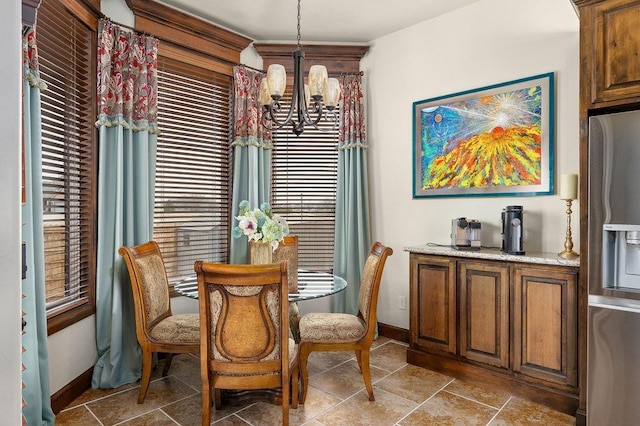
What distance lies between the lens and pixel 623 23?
2080 mm

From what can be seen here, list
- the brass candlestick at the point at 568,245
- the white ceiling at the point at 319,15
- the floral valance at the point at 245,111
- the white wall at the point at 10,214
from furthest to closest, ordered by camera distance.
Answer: the floral valance at the point at 245,111
the white ceiling at the point at 319,15
the brass candlestick at the point at 568,245
the white wall at the point at 10,214

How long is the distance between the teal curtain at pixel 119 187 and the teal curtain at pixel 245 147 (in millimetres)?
866

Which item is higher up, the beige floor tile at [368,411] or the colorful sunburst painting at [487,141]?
the colorful sunburst painting at [487,141]

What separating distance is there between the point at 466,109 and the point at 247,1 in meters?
2.08

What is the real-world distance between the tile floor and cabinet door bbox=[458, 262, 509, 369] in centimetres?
26

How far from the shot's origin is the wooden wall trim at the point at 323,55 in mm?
3881

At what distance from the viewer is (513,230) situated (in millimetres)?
2742

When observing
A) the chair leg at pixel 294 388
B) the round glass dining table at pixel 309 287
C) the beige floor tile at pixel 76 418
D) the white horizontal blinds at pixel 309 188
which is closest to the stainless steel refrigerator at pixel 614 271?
the round glass dining table at pixel 309 287

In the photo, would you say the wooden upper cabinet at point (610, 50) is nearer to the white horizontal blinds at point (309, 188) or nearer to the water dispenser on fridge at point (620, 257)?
the water dispenser on fridge at point (620, 257)

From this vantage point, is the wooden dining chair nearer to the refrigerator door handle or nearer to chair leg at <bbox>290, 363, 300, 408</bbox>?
chair leg at <bbox>290, 363, 300, 408</bbox>

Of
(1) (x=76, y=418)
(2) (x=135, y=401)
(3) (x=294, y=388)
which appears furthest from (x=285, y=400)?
(1) (x=76, y=418)

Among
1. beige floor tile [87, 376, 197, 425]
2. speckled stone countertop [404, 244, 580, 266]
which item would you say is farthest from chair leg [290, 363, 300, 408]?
speckled stone countertop [404, 244, 580, 266]

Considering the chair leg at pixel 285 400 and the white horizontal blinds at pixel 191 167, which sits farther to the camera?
the white horizontal blinds at pixel 191 167

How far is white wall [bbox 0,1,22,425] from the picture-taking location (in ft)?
2.44
